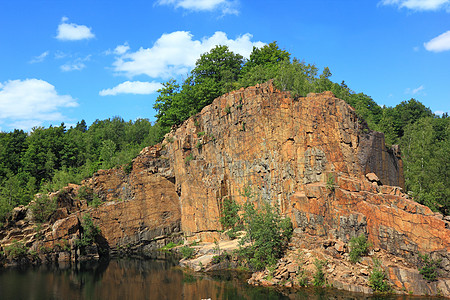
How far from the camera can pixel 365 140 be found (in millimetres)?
38438

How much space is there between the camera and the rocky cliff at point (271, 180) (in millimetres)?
31656

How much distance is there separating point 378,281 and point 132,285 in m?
21.5

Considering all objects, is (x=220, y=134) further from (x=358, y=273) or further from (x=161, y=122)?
(x=358, y=273)

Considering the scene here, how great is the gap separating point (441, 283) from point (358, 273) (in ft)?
18.8

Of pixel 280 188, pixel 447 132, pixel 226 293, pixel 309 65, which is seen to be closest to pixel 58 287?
pixel 226 293

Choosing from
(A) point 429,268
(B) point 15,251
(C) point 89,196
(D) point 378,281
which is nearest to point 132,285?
(B) point 15,251

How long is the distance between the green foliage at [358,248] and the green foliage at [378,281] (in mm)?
1577

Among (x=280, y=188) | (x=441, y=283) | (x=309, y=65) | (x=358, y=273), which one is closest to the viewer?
(x=441, y=283)

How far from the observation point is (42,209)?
52.2m

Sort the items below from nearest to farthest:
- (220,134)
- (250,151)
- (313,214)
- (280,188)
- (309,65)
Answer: (313,214) → (280,188) → (250,151) → (220,134) → (309,65)

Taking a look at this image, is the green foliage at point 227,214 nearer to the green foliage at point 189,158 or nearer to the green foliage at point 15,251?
the green foliage at point 189,158

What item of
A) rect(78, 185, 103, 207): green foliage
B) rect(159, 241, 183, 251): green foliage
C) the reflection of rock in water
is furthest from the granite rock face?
the reflection of rock in water

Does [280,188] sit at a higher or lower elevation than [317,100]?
lower

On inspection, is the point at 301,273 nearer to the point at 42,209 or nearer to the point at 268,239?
the point at 268,239
